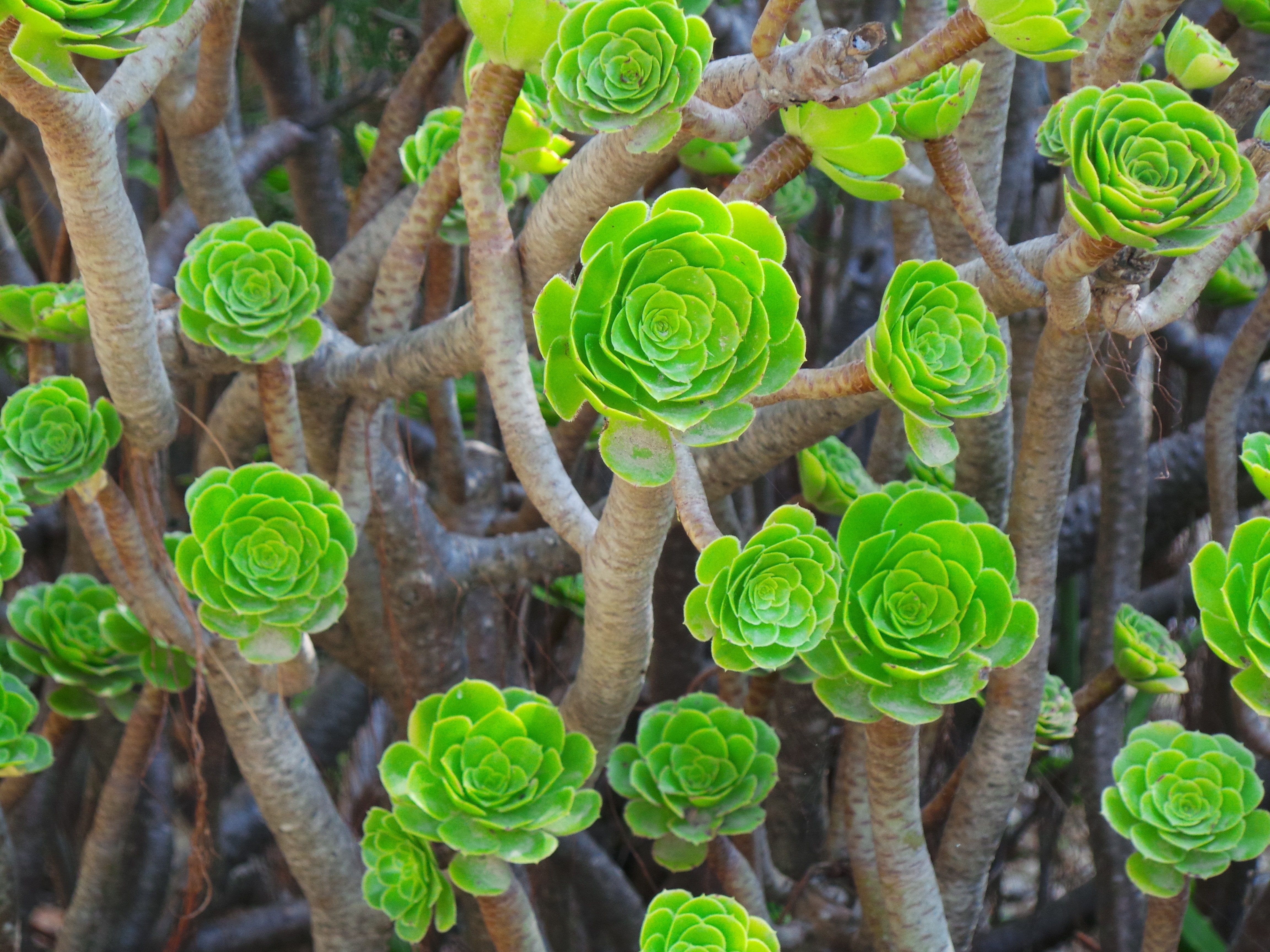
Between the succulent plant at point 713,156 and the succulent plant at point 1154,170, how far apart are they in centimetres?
40

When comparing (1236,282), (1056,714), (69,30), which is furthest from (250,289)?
(1236,282)

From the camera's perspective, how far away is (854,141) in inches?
23.1

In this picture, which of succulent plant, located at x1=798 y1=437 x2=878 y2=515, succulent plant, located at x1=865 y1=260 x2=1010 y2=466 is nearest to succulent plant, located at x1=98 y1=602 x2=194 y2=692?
succulent plant, located at x1=798 y1=437 x2=878 y2=515

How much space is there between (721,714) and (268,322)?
0.47 meters

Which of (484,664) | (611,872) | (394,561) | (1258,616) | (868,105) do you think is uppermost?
(868,105)

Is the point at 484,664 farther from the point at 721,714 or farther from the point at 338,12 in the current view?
the point at 338,12

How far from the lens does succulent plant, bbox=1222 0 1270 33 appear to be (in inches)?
34.1

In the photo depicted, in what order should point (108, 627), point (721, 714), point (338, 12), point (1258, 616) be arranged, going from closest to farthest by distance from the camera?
point (1258, 616) → point (721, 714) → point (108, 627) → point (338, 12)

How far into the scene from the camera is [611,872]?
1.33 m

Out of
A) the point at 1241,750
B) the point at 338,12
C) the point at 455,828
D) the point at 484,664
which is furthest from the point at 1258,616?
the point at 338,12

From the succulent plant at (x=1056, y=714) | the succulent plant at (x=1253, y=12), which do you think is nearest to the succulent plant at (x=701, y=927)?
the succulent plant at (x=1056, y=714)

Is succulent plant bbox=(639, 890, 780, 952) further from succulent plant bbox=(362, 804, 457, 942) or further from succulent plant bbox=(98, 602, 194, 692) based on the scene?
succulent plant bbox=(98, 602, 194, 692)

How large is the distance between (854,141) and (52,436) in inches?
24.0

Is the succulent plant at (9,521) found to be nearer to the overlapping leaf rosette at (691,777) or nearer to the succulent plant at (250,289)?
the succulent plant at (250,289)
